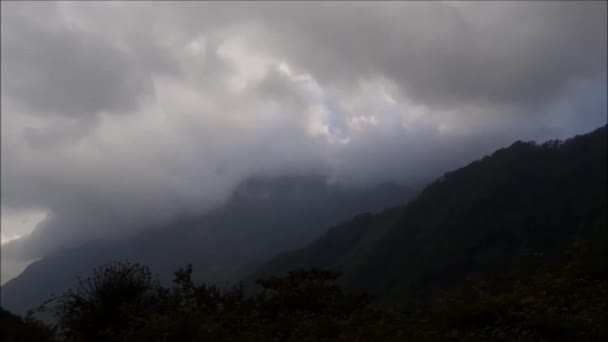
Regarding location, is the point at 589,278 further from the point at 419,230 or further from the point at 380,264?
the point at 419,230

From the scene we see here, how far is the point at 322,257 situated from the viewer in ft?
491

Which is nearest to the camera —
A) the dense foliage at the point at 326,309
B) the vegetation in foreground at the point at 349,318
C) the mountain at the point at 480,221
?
the vegetation in foreground at the point at 349,318

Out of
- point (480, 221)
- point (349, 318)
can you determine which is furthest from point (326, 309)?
point (480, 221)

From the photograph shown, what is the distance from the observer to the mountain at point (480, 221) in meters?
97.7

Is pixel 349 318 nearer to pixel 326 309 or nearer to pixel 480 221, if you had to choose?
pixel 326 309

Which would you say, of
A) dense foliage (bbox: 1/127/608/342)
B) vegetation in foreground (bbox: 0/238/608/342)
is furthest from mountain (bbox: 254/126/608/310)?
vegetation in foreground (bbox: 0/238/608/342)

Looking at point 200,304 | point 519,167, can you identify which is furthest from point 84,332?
point 519,167

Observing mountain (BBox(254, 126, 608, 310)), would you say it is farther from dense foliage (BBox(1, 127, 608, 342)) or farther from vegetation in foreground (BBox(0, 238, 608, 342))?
vegetation in foreground (BBox(0, 238, 608, 342))

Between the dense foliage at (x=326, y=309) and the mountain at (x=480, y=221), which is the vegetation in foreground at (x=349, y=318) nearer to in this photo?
the dense foliage at (x=326, y=309)

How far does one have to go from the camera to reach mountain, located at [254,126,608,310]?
9769 cm

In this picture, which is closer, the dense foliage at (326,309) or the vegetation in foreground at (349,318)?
the vegetation in foreground at (349,318)

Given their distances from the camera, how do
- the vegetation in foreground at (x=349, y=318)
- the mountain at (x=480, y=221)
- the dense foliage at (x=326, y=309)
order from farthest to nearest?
the mountain at (x=480, y=221) → the dense foliage at (x=326, y=309) → the vegetation in foreground at (x=349, y=318)

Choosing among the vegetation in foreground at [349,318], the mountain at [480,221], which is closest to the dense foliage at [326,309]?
the vegetation in foreground at [349,318]

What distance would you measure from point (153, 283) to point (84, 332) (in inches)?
72.9
